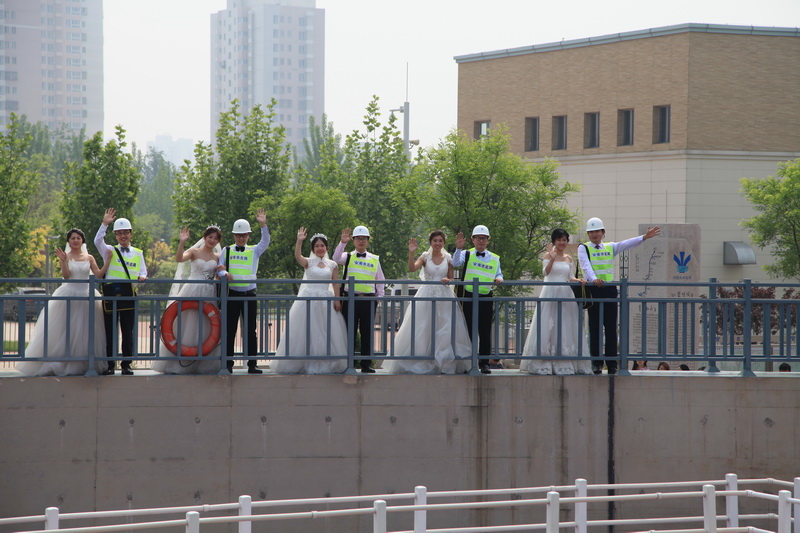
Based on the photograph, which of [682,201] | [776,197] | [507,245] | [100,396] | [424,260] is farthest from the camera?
[682,201]

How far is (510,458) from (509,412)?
1.78 ft

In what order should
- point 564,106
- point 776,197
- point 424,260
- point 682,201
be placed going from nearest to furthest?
point 424,260
point 776,197
point 682,201
point 564,106

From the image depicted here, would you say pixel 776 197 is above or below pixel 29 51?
below

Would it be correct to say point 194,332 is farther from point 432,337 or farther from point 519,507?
point 519,507

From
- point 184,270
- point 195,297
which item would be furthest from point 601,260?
point 184,270

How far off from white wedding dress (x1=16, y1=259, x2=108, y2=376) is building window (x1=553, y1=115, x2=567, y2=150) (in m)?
34.1

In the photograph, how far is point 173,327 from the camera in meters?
12.0

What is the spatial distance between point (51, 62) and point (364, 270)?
188879mm

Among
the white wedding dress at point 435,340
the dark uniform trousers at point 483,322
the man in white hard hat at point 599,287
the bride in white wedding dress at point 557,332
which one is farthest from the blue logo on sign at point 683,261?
the white wedding dress at point 435,340

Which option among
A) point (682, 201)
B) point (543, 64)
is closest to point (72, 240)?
point (682, 201)

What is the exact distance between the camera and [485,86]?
46.1m

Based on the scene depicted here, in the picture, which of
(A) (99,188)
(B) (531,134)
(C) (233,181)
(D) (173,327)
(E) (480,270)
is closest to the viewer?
(D) (173,327)

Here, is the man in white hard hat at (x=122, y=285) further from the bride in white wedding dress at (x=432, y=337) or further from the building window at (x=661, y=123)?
the building window at (x=661, y=123)

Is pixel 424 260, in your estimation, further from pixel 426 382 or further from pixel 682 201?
pixel 682 201
